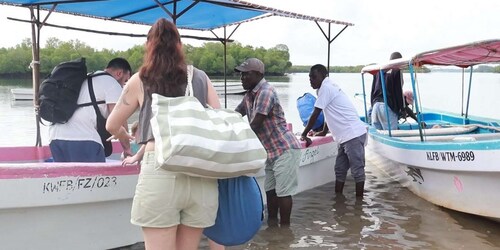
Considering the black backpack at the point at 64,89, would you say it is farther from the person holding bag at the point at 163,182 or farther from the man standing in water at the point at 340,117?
the man standing in water at the point at 340,117

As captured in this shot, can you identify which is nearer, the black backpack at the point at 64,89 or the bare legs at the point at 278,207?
the black backpack at the point at 64,89

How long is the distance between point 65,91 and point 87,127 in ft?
1.15

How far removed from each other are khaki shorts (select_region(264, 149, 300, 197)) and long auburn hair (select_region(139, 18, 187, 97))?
2.56 m

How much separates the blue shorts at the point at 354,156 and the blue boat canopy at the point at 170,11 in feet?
5.73

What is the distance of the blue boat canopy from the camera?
232 inches

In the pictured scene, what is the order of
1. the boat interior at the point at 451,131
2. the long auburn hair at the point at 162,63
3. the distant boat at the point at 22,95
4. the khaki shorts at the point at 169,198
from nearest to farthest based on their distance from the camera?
the khaki shorts at the point at 169,198, the long auburn hair at the point at 162,63, the boat interior at the point at 451,131, the distant boat at the point at 22,95

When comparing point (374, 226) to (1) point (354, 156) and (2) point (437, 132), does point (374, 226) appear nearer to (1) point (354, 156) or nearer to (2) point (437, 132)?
(1) point (354, 156)

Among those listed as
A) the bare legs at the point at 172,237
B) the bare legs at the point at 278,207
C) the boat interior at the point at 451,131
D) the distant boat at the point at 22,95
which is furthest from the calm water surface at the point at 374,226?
the distant boat at the point at 22,95

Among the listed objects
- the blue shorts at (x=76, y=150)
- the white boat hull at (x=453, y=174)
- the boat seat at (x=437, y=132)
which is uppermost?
the blue shorts at (x=76, y=150)

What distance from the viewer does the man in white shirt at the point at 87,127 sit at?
4.21 metres

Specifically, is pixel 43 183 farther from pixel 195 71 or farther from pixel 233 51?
pixel 233 51

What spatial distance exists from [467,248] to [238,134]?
3.44 meters

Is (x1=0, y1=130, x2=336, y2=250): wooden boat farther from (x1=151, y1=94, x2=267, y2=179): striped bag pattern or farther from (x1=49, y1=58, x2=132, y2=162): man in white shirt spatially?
(x1=151, y1=94, x2=267, y2=179): striped bag pattern

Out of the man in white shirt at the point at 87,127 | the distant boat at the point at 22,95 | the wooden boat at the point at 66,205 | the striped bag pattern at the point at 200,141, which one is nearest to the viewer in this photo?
the striped bag pattern at the point at 200,141
